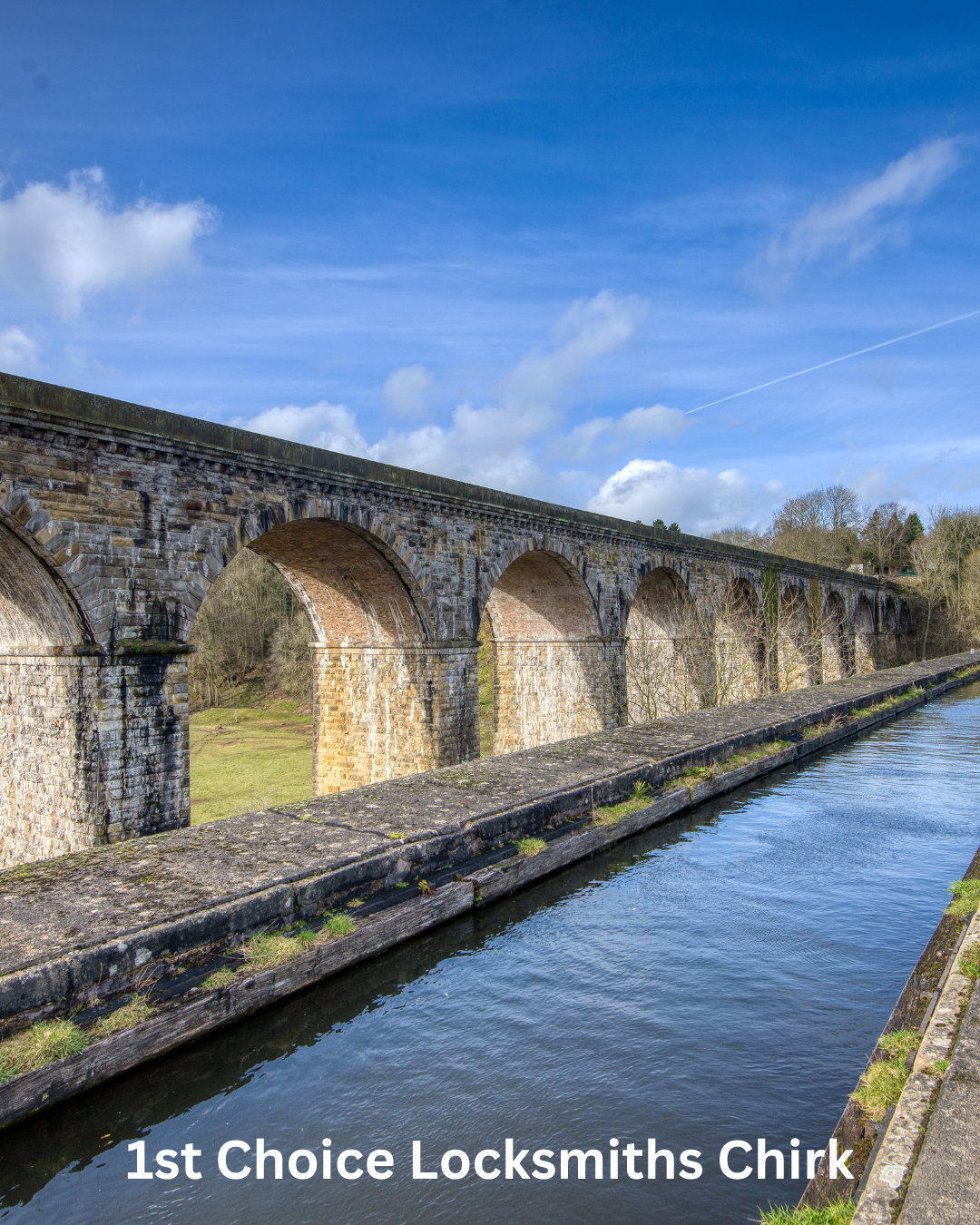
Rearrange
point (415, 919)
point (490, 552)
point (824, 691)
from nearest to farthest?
1. point (415, 919)
2. point (490, 552)
3. point (824, 691)

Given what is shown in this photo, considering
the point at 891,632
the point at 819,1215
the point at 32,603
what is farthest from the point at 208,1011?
the point at 891,632

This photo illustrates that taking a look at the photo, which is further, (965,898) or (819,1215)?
(965,898)

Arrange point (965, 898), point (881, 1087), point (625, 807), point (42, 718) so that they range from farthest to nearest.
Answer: point (42, 718), point (625, 807), point (965, 898), point (881, 1087)

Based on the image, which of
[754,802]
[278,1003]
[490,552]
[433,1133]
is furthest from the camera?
[490,552]

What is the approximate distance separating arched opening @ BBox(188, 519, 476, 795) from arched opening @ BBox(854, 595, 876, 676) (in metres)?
28.3

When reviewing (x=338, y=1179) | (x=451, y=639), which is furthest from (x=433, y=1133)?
(x=451, y=639)

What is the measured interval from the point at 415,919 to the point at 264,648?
3111cm

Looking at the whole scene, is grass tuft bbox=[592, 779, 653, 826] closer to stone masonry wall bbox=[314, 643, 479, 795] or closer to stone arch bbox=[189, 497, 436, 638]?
stone arch bbox=[189, 497, 436, 638]

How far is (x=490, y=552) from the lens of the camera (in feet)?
46.3

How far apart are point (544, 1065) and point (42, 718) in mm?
6952

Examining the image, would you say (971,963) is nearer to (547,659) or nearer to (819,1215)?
(819,1215)

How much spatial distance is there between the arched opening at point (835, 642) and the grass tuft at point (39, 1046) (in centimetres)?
3159

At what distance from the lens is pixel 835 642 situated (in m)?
32.5

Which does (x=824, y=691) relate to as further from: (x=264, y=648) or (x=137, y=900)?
(x=264, y=648)
